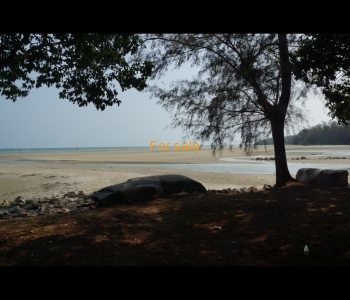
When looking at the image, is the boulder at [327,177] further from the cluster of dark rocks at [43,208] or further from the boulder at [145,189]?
the cluster of dark rocks at [43,208]

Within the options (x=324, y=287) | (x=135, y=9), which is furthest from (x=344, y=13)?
(x=324, y=287)

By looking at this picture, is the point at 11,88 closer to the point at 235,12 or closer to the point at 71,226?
the point at 71,226

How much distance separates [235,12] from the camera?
354 cm

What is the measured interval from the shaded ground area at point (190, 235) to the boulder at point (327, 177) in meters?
2.72

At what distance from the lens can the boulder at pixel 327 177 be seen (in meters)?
9.28

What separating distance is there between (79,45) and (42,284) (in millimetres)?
4120

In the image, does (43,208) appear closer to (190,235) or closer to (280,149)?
(190,235)

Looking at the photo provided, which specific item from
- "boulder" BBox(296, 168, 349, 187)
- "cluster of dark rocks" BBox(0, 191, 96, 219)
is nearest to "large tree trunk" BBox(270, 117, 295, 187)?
"boulder" BBox(296, 168, 349, 187)

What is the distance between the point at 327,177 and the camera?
943 cm

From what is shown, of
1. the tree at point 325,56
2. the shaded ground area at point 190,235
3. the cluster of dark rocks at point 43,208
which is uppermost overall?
the tree at point 325,56

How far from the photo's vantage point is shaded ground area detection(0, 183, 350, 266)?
402 cm

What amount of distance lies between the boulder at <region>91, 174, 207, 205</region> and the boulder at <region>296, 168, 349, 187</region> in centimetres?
361

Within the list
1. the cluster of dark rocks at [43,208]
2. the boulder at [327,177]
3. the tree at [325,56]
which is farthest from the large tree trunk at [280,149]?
the cluster of dark rocks at [43,208]

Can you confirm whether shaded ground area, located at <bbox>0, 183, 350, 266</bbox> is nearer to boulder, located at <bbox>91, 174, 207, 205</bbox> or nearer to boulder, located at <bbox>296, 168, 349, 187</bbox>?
boulder, located at <bbox>91, 174, 207, 205</bbox>
